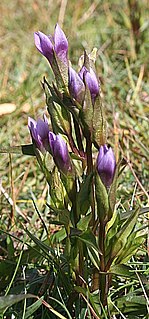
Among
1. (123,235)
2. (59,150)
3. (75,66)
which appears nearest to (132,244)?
(123,235)

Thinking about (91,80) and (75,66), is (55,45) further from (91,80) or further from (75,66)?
(75,66)

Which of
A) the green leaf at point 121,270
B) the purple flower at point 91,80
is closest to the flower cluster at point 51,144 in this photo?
the purple flower at point 91,80

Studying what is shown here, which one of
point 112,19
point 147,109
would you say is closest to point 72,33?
point 112,19

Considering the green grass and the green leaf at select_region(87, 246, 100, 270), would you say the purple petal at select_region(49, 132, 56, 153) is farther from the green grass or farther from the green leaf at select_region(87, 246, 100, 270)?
the green grass

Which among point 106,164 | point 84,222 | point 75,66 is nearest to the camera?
point 106,164

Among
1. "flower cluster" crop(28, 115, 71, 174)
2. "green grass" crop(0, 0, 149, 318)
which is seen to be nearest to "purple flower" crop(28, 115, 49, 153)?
"flower cluster" crop(28, 115, 71, 174)

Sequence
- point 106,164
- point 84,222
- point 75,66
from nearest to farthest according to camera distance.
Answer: point 106,164
point 84,222
point 75,66

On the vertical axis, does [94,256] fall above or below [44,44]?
below
